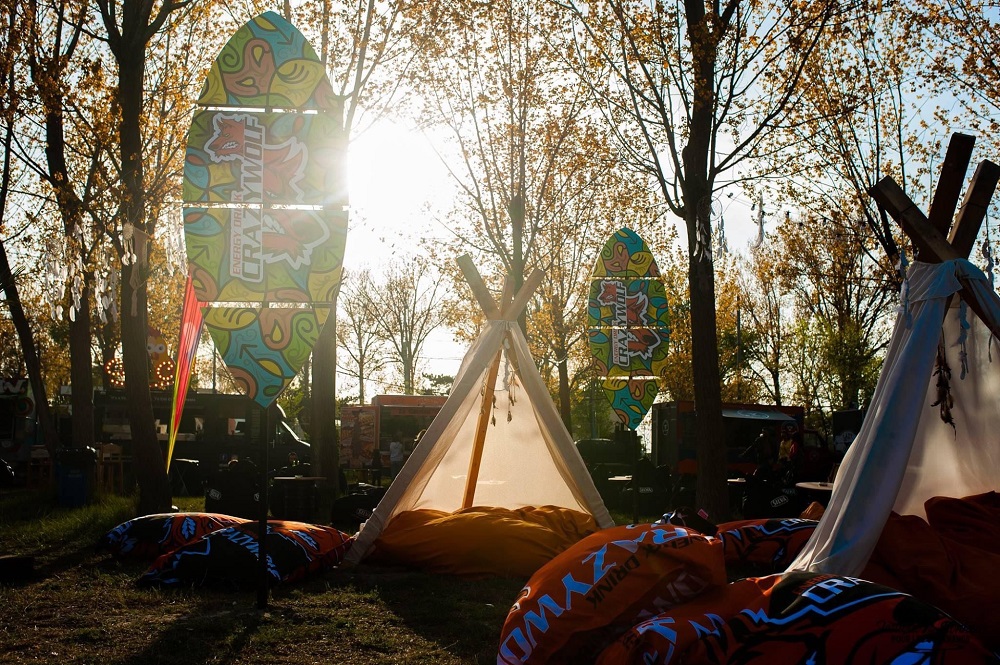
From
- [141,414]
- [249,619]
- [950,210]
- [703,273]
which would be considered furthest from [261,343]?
[703,273]

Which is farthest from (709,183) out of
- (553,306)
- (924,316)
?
(553,306)

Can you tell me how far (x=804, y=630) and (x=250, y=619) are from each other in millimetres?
3694

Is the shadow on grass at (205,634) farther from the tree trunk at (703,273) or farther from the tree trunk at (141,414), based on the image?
the tree trunk at (703,273)

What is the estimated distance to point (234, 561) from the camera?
6.54m

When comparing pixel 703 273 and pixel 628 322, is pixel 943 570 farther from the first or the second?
pixel 628 322

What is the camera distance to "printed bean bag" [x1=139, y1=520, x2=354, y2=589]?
6.54 metres

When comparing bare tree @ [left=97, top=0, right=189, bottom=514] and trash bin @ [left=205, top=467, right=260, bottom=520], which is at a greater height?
bare tree @ [left=97, top=0, right=189, bottom=514]

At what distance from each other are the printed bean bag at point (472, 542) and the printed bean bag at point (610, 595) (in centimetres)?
335

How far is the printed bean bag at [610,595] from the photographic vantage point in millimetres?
4008

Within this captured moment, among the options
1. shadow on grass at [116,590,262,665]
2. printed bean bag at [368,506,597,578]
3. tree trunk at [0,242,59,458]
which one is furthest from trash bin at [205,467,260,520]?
tree trunk at [0,242,59,458]

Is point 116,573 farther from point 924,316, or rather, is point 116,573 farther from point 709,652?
point 924,316

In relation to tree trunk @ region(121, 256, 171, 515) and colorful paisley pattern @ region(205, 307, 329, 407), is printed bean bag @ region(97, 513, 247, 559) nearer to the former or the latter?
colorful paisley pattern @ region(205, 307, 329, 407)

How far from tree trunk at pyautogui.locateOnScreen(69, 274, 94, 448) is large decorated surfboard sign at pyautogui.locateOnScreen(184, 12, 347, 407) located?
1072 cm

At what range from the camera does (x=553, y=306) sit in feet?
90.4
